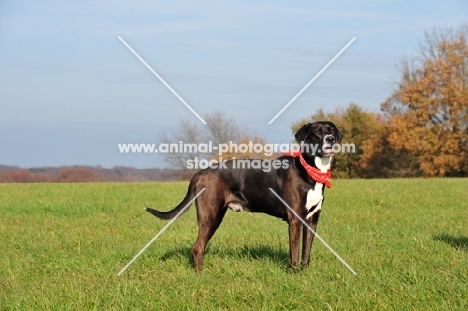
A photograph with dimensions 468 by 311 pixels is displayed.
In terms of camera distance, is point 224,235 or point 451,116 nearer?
point 224,235

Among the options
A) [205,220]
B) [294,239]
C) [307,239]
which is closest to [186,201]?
[205,220]

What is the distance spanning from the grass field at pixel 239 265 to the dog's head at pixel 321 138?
150cm

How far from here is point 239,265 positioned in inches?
311

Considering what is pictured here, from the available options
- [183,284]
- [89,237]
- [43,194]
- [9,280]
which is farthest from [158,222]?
[43,194]

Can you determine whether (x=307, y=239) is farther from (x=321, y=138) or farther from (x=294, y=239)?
(x=321, y=138)

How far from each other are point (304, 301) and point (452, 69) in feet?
173

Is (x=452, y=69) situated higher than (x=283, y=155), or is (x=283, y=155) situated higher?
(x=452, y=69)

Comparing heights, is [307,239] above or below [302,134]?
below

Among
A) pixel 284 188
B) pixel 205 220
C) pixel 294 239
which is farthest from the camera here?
pixel 205 220

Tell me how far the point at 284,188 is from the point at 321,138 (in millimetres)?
807

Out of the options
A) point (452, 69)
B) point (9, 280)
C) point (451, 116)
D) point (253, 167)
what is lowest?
point (9, 280)

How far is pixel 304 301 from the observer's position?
629 cm

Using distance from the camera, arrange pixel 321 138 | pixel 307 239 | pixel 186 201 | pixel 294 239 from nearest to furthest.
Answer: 1. pixel 321 138
2. pixel 294 239
3. pixel 307 239
4. pixel 186 201

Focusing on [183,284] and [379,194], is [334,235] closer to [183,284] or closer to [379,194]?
[183,284]
